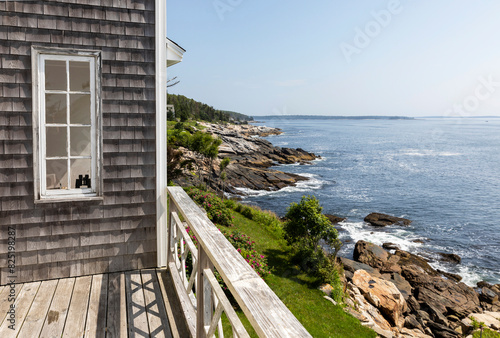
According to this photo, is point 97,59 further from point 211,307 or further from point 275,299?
point 275,299

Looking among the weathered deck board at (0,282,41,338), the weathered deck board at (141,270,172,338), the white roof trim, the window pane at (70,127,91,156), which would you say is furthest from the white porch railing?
the window pane at (70,127,91,156)

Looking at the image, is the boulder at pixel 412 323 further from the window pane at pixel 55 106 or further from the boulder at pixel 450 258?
the window pane at pixel 55 106

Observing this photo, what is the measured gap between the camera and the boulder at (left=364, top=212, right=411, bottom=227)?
70.4 ft

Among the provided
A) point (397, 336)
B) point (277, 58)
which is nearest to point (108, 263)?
point (397, 336)

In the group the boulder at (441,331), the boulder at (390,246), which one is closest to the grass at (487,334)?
the boulder at (441,331)

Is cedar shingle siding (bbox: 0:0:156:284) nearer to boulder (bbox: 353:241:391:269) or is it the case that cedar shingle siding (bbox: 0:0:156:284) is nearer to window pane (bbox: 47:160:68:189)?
window pane (bbox: 47:160:68:189)

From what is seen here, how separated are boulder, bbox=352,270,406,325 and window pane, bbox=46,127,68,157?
33.6 feet

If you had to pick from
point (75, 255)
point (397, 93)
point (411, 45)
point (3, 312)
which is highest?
point (411, 45)

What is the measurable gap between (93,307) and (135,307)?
1.17 ft

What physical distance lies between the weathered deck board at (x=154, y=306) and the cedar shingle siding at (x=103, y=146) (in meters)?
0.29

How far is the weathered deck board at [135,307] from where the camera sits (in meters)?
2.52

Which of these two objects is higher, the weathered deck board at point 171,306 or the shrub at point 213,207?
the weathered deck board at point 171,306

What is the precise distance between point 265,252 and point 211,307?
10.7 metres

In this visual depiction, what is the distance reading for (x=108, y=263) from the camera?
361 cm
